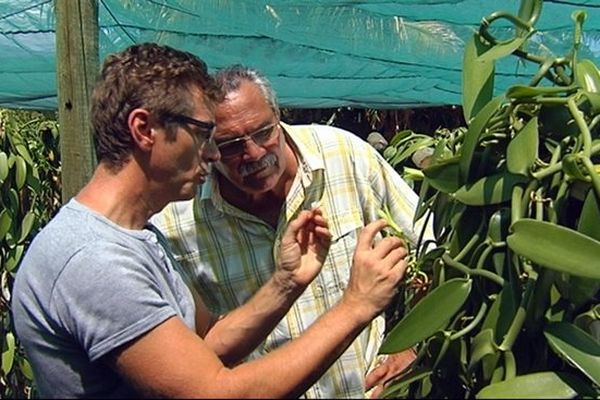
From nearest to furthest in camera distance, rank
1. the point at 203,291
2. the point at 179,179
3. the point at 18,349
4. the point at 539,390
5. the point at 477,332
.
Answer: the point at 539,390, the point at 477,332, the point at 179,179, the point at 203,291, the point at 18,349

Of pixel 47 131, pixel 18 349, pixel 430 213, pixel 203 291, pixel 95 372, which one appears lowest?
pixel 18 349

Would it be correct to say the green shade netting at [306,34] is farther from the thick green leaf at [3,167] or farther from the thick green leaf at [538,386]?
the thick green leaf at [538,386]

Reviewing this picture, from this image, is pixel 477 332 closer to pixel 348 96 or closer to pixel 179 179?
pixel 179 179

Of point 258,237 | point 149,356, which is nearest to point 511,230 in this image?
point 149,356

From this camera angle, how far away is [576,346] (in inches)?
34.8

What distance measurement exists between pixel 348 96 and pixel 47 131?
0.95 meters

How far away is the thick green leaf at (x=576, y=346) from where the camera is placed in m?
0.87

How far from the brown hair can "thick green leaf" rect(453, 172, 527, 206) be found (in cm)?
29

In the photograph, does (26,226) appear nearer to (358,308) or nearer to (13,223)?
(13,223)

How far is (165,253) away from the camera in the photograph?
44.7 inches

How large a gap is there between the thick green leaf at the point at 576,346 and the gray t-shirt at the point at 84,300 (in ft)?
1.10

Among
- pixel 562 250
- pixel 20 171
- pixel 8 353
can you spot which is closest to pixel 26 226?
pixel 20 171

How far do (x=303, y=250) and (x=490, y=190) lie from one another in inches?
11.7

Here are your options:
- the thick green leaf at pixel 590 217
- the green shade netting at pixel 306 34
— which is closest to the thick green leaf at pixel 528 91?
the thick green leaf at pixel 590 217
